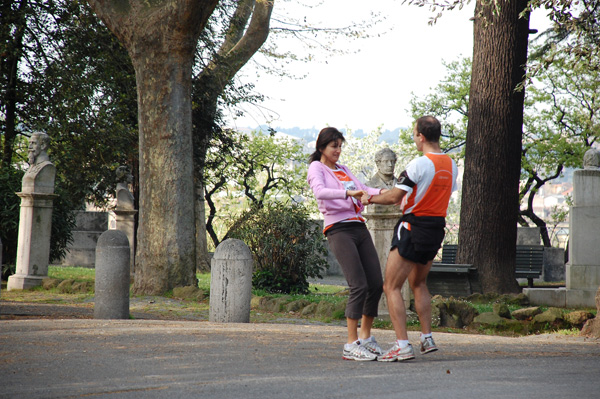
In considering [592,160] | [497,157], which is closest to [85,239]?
[497,157]

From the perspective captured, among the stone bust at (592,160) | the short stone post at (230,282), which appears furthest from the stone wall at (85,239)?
the short stone post at (230,282)

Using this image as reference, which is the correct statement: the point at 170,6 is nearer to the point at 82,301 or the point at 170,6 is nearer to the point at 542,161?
the point at 82,301

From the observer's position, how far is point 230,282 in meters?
9.32

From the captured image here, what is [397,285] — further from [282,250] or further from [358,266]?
[282,250]

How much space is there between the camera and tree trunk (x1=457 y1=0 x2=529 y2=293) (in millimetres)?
14797

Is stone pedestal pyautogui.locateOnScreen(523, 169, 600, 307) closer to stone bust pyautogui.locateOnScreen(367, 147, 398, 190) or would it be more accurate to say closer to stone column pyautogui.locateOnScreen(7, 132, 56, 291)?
stone bust pyautogui.locateOnScreen(367, 147, 398, 190)

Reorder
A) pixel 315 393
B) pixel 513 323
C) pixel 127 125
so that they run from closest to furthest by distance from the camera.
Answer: pixel 315 393 → pixel 513 323 → pixel 127 125

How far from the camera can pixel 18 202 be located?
54.0 feet

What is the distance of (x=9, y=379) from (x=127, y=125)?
13341 millimetres

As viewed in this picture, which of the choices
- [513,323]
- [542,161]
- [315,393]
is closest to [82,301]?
[513,323]

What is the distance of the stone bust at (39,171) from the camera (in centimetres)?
1498

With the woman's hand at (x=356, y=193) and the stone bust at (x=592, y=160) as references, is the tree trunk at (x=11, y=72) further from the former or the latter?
the woman's hand at (x=356, y=193)

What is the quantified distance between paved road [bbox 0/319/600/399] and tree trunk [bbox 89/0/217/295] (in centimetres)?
561

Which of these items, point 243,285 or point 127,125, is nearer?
point 243,285
